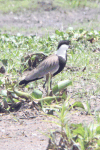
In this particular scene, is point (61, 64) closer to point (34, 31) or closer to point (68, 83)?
point (68, 83)

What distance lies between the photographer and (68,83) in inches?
129

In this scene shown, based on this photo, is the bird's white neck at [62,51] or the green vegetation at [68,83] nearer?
the green vegetation at [68,83]

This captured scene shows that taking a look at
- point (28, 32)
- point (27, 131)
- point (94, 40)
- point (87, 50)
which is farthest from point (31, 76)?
point (28, 32)

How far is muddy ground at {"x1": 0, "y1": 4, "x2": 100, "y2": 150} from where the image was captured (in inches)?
103

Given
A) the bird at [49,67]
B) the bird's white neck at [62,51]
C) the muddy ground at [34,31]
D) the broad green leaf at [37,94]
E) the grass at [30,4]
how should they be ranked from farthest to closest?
the grass at [30,4], the bird's white neck at [62,51], the bird at [49,67], the broad green leaf at [37,94], the muddy ground at [34,31]

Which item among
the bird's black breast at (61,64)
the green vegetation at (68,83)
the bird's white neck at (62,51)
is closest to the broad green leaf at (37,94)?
the green vegetation at (68,83)

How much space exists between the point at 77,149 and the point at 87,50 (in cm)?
370

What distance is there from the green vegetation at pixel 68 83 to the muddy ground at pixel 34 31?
14cm

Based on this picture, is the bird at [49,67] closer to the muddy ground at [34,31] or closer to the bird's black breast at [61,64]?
the bird's black breast at [61,64]

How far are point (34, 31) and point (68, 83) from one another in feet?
14.6

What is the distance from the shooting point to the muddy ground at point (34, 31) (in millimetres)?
2604

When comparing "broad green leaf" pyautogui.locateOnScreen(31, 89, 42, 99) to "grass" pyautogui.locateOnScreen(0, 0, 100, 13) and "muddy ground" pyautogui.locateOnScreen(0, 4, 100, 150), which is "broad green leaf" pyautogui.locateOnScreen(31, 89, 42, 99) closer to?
"muddy ground" pyautogui.locateOnScreen(0, 4, 100, 150)

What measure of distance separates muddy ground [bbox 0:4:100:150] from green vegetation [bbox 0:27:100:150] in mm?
143

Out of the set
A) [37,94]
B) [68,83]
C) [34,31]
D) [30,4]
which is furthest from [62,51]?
[30,4]
